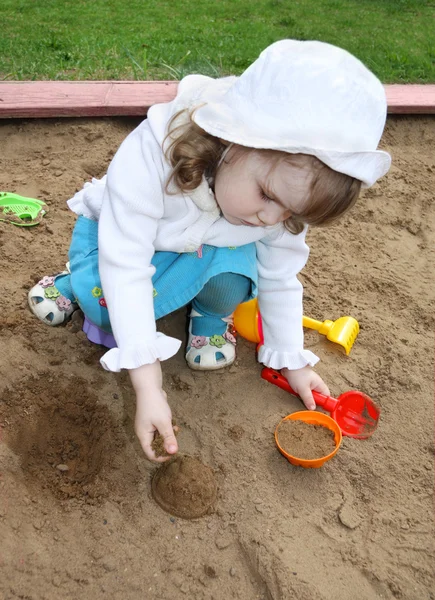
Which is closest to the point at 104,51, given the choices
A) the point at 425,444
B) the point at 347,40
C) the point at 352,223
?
the point at 347,40

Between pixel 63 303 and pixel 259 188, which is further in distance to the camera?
pixel 63 303

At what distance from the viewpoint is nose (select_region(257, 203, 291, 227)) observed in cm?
127

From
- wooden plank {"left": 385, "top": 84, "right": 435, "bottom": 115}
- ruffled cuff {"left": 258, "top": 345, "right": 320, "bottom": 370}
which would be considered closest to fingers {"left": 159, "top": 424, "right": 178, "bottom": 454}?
ruffled cuff {"left": 258, "top": 345, "right": 320, "bottom": 370}

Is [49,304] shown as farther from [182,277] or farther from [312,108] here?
[312,108]

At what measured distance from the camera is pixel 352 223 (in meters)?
2.40

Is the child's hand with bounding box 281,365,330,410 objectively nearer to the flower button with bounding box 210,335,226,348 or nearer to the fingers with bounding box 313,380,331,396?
the fingers with bounding box 313,380,331,396

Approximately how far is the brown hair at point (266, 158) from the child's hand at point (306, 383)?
1.65 ft

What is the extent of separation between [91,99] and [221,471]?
175 centimetres

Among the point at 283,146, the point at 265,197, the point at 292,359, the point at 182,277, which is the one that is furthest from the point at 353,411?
the point at 283,146

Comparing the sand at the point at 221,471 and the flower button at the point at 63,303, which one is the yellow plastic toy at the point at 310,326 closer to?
the sand at the point at 221,471

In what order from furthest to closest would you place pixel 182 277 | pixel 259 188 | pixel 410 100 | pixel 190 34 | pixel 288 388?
pixel 190 34 → pixel 410 100 → pixel 288 388 → pixel 182 277 → pixel 259 188

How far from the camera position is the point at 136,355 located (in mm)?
Result: 1351

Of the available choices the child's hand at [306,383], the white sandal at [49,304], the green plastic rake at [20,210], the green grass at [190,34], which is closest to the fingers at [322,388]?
the child's hand at [306,383]

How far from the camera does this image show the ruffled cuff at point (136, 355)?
135 centimetres
